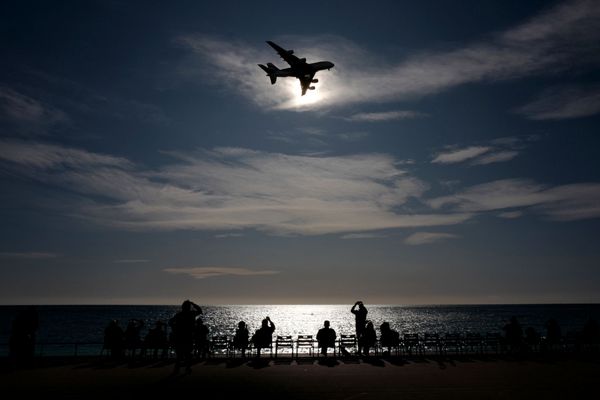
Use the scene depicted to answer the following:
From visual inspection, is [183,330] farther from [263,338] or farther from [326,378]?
[263,338]

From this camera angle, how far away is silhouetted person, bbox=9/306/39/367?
61.8 ft

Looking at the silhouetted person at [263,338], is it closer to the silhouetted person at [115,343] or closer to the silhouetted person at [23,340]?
the silhouetted person at [115,343]

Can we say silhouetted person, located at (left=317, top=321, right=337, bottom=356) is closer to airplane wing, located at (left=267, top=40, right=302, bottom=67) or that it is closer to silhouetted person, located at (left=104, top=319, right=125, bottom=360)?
silhouetted person, located at (left=104, top=319, right=125, bottom=360)

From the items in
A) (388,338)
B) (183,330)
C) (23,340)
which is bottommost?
(388,338)

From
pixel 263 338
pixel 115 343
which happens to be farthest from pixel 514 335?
pixel 115 343

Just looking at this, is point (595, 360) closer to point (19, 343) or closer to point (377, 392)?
point (377, 392)

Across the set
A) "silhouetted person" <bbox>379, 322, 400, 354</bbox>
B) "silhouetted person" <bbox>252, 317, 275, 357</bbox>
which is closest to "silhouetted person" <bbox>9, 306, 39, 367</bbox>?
"silhouetted person" <bbox>252, 317, 275, 357</bbox>

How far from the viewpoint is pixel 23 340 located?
62.2 ft

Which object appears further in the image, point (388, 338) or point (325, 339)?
point (388, 338)

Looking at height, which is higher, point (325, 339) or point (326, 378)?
point (325, 339)

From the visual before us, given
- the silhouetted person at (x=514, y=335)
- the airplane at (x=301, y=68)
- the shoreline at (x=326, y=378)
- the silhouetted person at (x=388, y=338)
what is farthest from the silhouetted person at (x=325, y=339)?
the airplane at (x=301, y=68)

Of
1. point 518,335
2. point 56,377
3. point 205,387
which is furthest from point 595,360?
point 56,377

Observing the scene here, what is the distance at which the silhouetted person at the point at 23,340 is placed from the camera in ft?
61.8

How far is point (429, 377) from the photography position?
14.8 m
